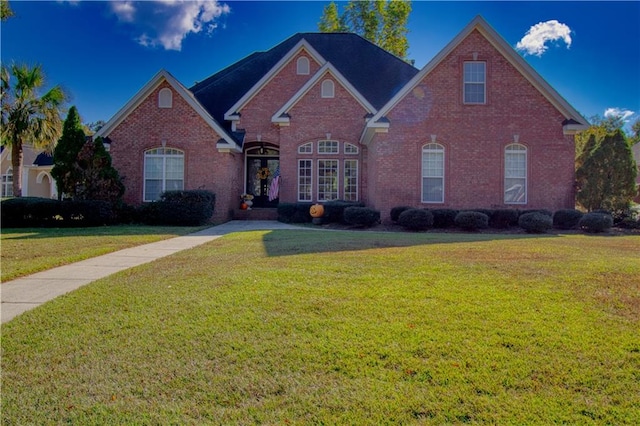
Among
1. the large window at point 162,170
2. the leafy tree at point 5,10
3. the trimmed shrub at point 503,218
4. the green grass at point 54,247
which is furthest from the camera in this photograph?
the large window at point 162,170

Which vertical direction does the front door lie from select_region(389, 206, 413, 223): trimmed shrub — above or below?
above

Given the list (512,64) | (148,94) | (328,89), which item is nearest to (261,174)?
(328,89)

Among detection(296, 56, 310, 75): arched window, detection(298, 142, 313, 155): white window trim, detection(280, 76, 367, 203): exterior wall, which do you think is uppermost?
detection(296, 56, 310, 75): arched window

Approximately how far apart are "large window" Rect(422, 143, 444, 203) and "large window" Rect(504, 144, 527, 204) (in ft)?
8.50

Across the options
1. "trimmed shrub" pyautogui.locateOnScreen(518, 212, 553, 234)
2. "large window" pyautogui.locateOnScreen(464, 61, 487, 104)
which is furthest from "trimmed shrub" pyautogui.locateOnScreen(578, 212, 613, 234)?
"large window" pyautogui.locateOnScreen(464, 61, 487, 104)

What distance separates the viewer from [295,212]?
17578 millimetres

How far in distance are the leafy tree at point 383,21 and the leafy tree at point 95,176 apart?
86.2 feet

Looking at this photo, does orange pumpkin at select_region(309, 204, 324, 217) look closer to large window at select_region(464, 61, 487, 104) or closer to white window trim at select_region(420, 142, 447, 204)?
white window trim at select_region(420, 142, 447, 204)

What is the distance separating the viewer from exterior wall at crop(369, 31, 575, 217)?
15.4 meters

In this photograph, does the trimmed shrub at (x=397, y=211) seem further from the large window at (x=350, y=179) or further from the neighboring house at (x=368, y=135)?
the large window at (x=350, y=179)

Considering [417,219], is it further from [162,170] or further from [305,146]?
[162,170]

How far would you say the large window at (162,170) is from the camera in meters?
17.8

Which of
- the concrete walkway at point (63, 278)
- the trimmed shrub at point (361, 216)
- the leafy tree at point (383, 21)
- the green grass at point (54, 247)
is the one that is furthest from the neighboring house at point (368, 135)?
the leafy tree at point (383, 21)

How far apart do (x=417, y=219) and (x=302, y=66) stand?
11.4 meters
